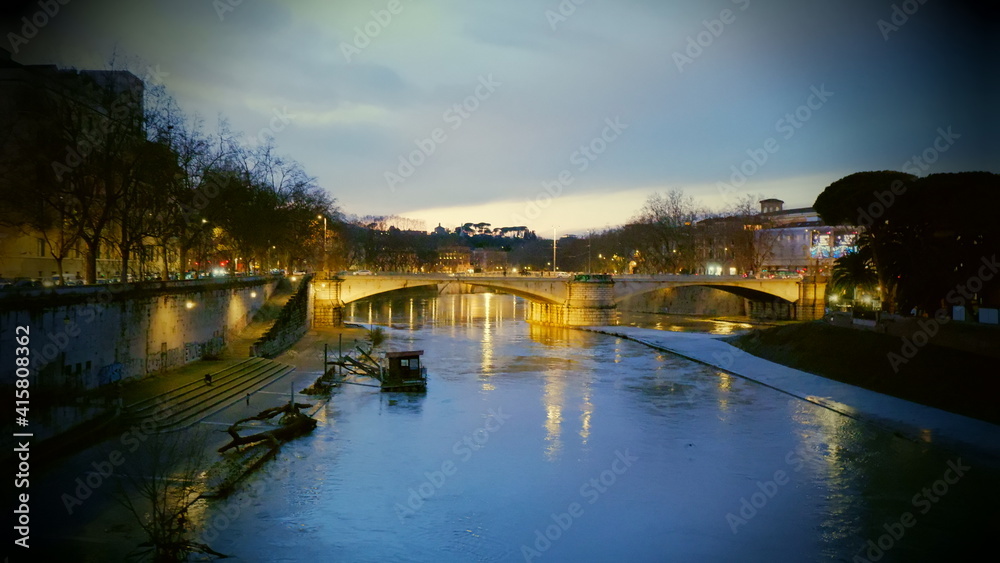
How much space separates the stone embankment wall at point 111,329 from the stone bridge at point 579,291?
22888 mm

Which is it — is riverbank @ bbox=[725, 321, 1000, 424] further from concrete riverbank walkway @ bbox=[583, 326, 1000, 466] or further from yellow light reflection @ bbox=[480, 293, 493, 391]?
yellow light reflection @ bbox=[480, 293, 493, 391]

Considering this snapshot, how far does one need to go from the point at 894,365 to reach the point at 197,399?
27.6 metres

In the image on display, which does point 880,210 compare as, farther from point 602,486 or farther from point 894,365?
point 602,486

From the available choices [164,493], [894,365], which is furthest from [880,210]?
[164,493]

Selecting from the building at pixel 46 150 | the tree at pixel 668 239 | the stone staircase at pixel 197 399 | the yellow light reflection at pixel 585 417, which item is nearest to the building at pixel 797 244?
the tree at pixel 668 239

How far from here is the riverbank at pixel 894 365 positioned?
2461 cm

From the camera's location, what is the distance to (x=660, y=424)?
80.3 feet

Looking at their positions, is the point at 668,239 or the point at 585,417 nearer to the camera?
the point at 585,417

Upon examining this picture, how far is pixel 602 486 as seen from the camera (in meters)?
17.6

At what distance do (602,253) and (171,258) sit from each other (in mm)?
81150

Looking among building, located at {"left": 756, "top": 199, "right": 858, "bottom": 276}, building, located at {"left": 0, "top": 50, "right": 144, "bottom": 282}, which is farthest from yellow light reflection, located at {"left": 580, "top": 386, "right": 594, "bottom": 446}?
building, located at {"left": 756, "top": 199, "right": 858, "bottom": 276}

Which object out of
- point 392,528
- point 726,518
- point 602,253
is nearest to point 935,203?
point 726,518

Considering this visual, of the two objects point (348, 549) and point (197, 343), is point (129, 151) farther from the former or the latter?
point (348, 549)

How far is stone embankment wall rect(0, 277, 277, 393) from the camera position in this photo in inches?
748
